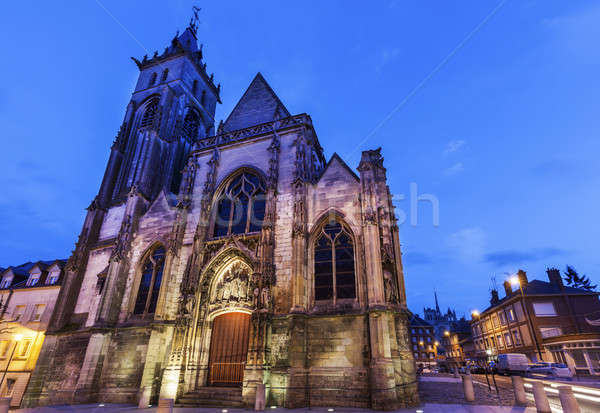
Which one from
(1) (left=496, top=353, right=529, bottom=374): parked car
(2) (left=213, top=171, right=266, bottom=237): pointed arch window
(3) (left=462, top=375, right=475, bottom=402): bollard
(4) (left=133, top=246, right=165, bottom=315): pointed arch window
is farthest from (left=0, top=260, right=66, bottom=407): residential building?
(1) (left=496, top=353, right=529, bottom=374): parked car

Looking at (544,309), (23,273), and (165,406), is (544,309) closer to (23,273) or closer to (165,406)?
(165,406)

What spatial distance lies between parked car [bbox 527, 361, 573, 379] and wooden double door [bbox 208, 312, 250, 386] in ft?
67.5

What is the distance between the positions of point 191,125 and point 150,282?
585 inches

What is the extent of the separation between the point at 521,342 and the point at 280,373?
30946 mm

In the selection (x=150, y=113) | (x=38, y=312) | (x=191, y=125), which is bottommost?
(x=38, y=312)

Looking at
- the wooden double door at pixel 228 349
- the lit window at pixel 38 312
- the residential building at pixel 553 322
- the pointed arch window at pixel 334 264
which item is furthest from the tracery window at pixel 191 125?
the residential building at pixel 553 322

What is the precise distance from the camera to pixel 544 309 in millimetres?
30469

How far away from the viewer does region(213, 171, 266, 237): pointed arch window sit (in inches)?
617

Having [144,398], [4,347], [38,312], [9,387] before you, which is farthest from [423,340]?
[144,398]

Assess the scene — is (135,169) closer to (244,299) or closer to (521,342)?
(244,299)

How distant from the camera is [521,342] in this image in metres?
31.5

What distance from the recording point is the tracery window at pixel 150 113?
2408cm

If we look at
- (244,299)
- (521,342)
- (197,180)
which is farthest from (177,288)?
(521,342)

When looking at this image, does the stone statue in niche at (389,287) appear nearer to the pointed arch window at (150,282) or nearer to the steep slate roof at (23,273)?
the pointed arch window at (150,282)
